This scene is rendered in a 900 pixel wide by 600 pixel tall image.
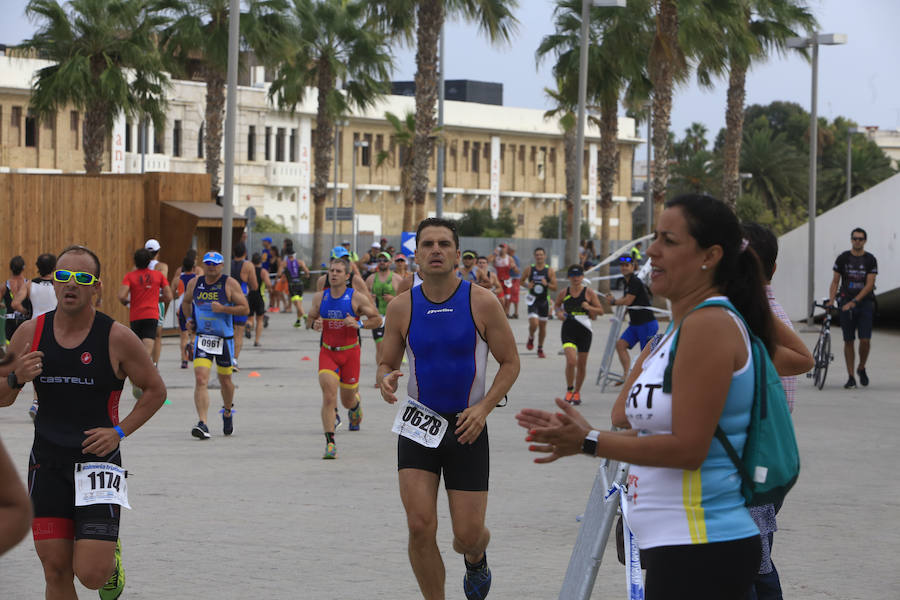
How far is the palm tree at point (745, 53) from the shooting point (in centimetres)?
3725

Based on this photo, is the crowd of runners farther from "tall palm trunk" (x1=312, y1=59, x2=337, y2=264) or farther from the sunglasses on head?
"tall palm trunk" (x1=312, y1=59, x2=337, y2=264)

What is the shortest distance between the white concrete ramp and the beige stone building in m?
34.0

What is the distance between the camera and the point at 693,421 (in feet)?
11.3

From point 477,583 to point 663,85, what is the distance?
32.6m

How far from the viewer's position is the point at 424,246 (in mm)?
6680

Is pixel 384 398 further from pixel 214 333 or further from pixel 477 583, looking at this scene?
pixel 214 333

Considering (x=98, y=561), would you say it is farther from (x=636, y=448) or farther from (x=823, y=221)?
(x=823, y=221)

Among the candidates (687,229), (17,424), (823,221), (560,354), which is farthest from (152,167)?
(687,229)

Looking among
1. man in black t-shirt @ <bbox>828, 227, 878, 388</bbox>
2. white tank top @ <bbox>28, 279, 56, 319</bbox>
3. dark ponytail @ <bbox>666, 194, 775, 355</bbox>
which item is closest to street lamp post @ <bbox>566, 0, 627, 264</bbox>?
man in black t-shirt @ <bbox>828, 227, 878, 388</bbox>

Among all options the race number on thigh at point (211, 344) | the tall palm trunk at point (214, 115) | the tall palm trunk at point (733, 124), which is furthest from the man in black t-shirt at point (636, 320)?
the tall palm trunk at point (214, 115)

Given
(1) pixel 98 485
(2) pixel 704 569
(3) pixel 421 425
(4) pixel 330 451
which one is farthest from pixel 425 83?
(2) pixel 704 569

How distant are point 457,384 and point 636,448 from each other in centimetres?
297

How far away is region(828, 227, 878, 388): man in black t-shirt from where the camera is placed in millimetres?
17938

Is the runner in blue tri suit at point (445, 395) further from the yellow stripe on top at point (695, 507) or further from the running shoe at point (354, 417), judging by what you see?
the running shoe at point (354, 417)
